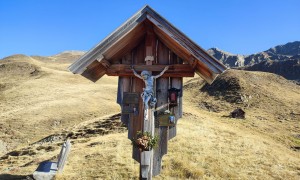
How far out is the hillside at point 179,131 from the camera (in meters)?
17.3

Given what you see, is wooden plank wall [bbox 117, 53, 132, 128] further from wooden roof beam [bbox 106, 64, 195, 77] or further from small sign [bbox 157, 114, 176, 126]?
small sign [bbox 157, 114, 176, 126]

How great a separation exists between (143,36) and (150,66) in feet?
2.90

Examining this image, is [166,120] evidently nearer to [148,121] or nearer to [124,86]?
[148,121]

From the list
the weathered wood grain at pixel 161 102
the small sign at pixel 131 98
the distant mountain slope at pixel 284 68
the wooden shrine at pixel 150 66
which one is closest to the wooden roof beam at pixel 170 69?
the wooden shrine at pixel 150 66

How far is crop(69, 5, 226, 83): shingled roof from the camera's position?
23.1 ft

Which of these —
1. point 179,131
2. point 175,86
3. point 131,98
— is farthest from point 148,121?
point 179,131

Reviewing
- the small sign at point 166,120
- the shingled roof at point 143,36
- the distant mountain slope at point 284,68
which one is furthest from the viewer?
the distant mountain slope at point 284,68

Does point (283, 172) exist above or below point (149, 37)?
below

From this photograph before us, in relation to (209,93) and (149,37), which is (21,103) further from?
(149,37)

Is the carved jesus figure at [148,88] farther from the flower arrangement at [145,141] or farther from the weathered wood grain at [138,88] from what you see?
the flower arrangement at [145,141]

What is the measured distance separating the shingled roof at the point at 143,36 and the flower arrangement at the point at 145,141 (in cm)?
207

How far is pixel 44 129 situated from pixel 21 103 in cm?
1799

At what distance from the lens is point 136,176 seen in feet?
49.0

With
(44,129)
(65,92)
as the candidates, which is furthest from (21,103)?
(44,129)
